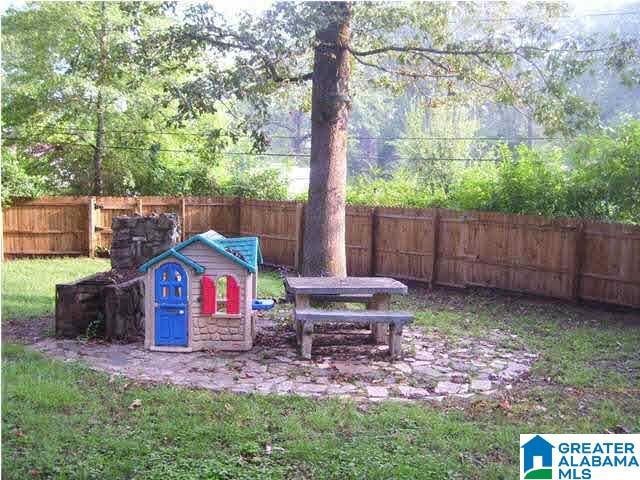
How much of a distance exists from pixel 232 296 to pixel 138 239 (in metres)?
2.98

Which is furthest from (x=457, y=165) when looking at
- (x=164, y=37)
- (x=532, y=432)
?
(x=532, y=432)

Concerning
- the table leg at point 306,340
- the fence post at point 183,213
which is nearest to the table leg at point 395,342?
the table leg at point 306,340

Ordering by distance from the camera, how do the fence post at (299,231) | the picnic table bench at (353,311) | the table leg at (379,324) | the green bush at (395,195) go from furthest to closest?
the fence post at (299,231), the green bush at (395,195), the table leg at (379,324), the picnic table bench at (353,311)

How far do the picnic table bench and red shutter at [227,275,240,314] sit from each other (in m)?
0.60

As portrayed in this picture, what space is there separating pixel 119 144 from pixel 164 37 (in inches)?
339

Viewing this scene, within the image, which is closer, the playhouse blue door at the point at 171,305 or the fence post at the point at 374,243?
the playhouse blue door at the point at 171,305

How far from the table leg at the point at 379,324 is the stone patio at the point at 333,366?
14 cm

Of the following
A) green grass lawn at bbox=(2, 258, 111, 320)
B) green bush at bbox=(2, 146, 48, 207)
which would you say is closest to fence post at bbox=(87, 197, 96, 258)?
green grass lawn at bbox=(2, 258, 111, 320)

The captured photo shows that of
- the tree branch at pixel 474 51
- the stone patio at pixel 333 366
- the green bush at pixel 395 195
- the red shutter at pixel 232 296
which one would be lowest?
the stone patio at pixel 333 366

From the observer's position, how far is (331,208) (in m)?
8.93

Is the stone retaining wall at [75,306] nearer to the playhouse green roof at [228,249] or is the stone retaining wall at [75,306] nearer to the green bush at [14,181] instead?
the playhouse green roof at [228,249]

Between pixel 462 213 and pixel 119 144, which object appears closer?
pixel 462 213

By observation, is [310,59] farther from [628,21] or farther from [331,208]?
[628,21]

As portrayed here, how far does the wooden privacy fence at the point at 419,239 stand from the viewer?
9.70 metres
